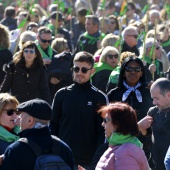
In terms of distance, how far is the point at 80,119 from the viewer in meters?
9.11

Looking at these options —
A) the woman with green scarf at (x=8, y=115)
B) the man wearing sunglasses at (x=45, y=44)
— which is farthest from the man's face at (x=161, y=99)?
the man wearing sunglasses at (x=45, y=44)

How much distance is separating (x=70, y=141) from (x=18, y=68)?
2688 mm

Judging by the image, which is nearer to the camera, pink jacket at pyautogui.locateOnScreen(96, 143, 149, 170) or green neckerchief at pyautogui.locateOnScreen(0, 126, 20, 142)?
pink jacket at pyautogui.locateOnScreen(96, 143, 149, 170)

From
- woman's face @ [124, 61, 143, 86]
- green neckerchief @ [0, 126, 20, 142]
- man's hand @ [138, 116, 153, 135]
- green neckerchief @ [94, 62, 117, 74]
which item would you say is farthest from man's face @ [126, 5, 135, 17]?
green neckerchief @ [0, 126, 20, 142]

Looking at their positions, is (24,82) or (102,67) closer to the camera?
(24,82)

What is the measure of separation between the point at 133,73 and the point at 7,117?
207 centimetres

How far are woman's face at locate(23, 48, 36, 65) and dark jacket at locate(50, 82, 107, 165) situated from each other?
8.00 feet

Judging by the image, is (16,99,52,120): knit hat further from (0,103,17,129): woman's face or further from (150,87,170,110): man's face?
(150,87,170,110): man's face

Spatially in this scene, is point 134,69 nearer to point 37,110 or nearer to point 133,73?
point 133,73

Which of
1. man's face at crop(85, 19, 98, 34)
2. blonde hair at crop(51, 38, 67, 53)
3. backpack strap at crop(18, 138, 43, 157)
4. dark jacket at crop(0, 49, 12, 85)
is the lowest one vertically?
backpack strap at crop(18, 138, 43, 157)

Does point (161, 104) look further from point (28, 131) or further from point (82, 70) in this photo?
point (28, 131)

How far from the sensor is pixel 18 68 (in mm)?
11523

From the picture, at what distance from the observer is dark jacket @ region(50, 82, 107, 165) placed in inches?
359

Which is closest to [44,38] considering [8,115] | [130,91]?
[130,91]
